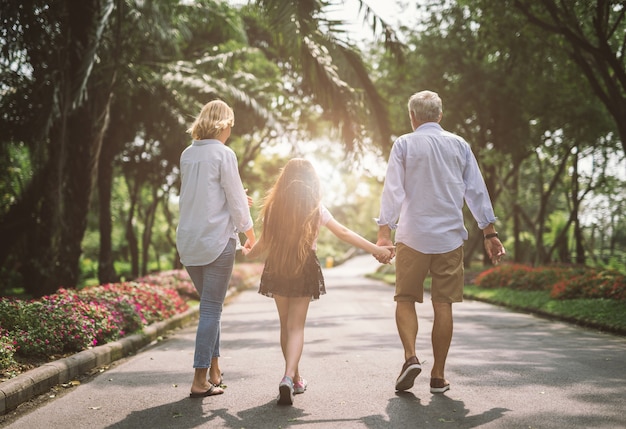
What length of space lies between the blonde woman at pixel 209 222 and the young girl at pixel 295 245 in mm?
213

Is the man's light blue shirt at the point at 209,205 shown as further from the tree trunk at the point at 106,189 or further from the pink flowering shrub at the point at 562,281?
the tree trunk at the point at 106,189

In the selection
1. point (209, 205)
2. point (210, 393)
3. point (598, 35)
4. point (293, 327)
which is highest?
point (598, 35)

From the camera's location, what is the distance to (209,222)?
15.8ft

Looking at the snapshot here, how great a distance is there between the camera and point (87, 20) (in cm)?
1016

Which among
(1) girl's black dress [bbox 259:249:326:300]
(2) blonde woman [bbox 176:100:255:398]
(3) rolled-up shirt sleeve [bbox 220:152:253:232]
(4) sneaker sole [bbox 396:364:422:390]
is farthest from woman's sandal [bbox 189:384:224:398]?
(4) sneaker sole [bbox 396:364:422:390]

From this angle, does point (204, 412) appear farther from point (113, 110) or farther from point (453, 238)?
point (113, 110)

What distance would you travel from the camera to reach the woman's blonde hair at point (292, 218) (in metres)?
4.86

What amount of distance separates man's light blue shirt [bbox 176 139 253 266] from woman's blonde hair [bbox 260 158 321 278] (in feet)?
0.66

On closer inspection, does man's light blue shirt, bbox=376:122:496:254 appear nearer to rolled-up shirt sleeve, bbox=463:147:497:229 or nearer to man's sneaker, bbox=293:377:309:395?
rolled-up shirt sleeve, bbox=463:147:497:229

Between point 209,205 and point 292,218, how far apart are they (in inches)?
24.3

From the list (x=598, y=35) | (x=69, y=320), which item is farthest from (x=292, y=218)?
(x=598, y=35)

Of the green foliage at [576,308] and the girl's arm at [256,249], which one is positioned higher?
the girl's arm at [256,249]

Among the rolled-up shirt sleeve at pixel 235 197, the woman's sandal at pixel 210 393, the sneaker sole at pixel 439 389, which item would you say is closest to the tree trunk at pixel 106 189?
the woman's sandal at pixel 210 393

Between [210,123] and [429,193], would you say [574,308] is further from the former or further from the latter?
[210,123]
